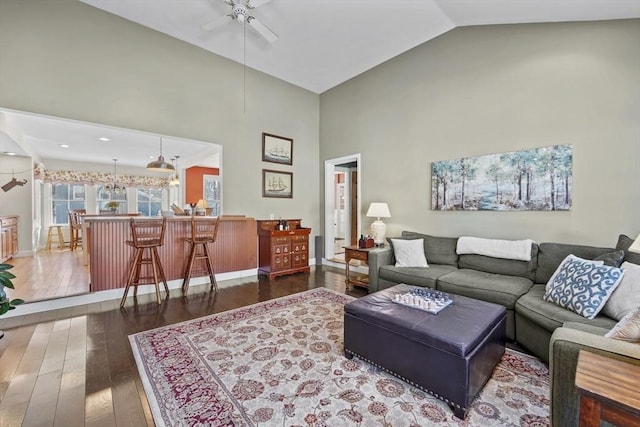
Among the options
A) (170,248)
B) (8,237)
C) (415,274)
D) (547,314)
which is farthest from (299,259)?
(8,237)

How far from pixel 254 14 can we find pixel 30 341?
4.28m

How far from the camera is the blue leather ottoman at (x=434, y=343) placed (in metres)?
1.57

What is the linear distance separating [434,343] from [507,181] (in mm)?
2609

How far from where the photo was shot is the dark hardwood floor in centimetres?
157

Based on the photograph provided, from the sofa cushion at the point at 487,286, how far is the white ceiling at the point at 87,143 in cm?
399

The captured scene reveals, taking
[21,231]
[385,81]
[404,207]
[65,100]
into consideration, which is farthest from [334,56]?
[21,231]

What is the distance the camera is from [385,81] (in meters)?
4.67

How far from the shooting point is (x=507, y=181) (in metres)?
3.31

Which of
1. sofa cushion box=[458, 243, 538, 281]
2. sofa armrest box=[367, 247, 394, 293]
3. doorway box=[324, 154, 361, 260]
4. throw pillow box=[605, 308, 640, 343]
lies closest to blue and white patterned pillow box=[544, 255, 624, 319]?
sofa cushion box=[458, 243, 538, 281]

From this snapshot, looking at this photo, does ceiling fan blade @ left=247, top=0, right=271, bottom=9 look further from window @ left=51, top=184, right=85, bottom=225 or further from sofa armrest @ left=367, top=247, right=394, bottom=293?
window @ left=51, top=184, right=85, bottom=225

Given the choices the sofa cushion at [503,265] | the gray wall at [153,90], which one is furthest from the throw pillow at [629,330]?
the gray wall at [153,90]

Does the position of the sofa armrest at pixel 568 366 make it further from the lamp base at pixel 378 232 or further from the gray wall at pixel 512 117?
the lamp base at pixel 378 232

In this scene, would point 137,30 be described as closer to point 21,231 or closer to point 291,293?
point 291,293

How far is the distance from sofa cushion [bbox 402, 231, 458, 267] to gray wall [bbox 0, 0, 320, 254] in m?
2.70
